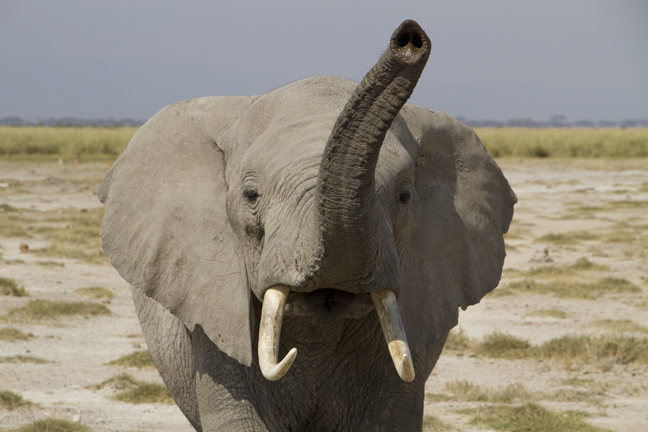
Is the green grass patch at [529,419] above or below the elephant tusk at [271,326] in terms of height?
below

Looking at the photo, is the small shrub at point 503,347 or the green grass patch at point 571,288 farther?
the green grass patch at point 571,288

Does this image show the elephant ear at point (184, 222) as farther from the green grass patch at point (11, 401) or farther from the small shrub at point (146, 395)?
the small shrub at point (146, 395)

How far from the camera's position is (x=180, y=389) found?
378 cm

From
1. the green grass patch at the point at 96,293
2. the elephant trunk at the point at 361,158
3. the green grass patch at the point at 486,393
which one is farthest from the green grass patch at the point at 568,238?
the elephant trunk at the point at 361,158

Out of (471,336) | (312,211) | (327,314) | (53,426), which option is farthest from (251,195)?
(471,336)

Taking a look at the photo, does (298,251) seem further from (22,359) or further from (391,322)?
(22,359)

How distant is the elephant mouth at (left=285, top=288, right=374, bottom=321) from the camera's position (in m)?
2.69

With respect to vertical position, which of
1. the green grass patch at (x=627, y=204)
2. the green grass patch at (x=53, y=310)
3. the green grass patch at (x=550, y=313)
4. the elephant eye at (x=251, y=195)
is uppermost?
the elephant eye at (x=251, y=195)

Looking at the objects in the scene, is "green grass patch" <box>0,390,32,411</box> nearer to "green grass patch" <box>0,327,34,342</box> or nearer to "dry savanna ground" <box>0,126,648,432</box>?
"dry savanna ground" <box>0,126,648,432</box>

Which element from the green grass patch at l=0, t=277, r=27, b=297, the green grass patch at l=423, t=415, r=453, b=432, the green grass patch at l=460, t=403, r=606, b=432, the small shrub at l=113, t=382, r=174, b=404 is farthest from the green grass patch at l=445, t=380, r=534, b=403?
the green grass patch at l=0, t=277, r=27, b=297

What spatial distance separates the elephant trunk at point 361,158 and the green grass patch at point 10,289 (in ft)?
24.6

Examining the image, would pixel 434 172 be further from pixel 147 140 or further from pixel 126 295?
pixel 126 295

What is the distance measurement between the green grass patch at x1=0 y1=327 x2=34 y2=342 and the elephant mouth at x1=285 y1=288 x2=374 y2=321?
18.4 feet

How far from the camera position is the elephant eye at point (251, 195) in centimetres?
289
